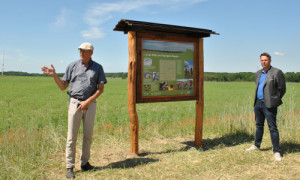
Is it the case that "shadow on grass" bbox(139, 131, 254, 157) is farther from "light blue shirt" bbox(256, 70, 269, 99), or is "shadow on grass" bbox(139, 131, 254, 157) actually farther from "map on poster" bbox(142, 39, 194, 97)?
"light blue shirt" bbox(256, 70, 269, 99)

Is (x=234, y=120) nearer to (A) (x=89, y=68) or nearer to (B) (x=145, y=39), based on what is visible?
(B) (x=145, y=39)

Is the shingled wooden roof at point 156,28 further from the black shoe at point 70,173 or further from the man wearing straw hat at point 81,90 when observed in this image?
the black shoe at point 70,173

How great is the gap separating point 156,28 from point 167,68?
923mm

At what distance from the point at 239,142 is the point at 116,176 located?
3540mm

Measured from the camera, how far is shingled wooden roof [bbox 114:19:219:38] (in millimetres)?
4480

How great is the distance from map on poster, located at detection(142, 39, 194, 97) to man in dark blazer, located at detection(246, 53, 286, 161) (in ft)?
4.93

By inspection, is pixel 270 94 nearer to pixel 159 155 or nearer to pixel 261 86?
pixel 261 86

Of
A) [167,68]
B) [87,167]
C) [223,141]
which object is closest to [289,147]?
[223,141]

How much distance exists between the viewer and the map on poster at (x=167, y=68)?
477cm

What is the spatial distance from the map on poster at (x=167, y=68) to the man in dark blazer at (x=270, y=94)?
1.50 metres

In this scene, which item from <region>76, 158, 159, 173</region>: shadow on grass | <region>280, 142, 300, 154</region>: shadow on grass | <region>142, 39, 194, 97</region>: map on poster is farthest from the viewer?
<region>280, 142, 300, 154</region>: shadow on grass

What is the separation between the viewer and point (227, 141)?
587 cm

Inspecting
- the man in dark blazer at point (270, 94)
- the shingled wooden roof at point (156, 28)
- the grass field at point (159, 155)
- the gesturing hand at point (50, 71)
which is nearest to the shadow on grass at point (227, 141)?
the grass field at point (159, 155)

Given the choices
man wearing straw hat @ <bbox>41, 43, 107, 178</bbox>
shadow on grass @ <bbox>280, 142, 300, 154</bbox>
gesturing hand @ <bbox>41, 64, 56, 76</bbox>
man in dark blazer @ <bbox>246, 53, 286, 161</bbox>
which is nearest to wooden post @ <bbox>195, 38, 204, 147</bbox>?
man in dark blazer @ <bbox>246, 53, 286, 161</bbox>
